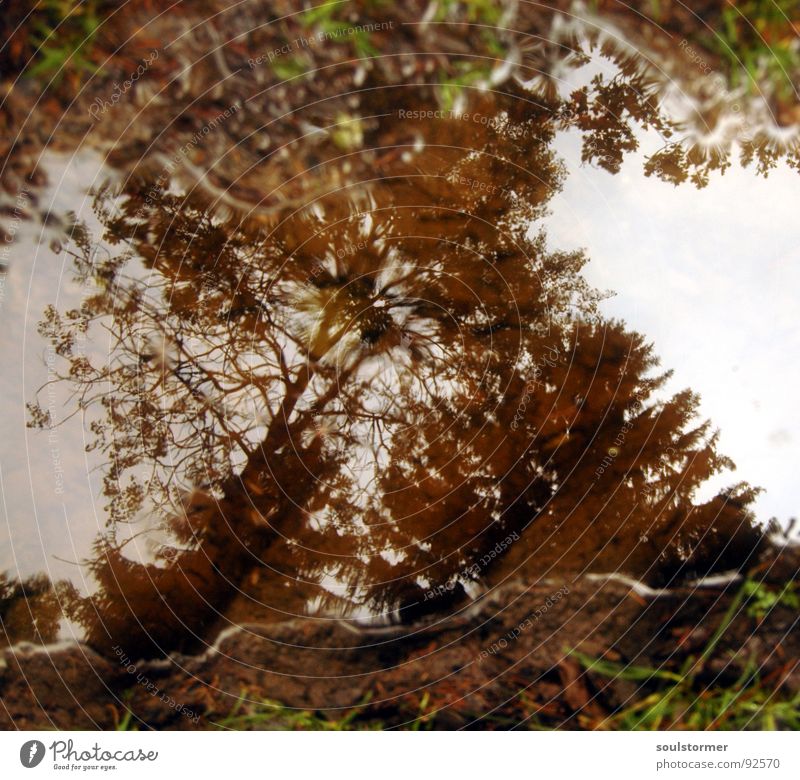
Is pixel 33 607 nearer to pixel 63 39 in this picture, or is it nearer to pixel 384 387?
pixel 384 387

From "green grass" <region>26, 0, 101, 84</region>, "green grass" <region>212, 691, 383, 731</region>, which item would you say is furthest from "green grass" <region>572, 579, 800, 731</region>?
"green grass" <region>26, 0, 101, 84</region>

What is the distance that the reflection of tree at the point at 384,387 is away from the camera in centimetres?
84

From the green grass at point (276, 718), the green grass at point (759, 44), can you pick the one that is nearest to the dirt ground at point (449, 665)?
the green grass at point (276, 718)

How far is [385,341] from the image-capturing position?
0.87 metres

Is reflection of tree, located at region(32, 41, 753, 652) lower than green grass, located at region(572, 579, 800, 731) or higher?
higher

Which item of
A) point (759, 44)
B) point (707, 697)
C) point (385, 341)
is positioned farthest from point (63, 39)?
point (707, 697)

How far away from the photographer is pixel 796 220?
0.91 metres

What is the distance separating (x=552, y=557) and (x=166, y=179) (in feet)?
3.03

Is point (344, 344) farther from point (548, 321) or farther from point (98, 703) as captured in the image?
point (98, 703)

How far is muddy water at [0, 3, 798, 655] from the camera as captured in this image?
2.73 feet
